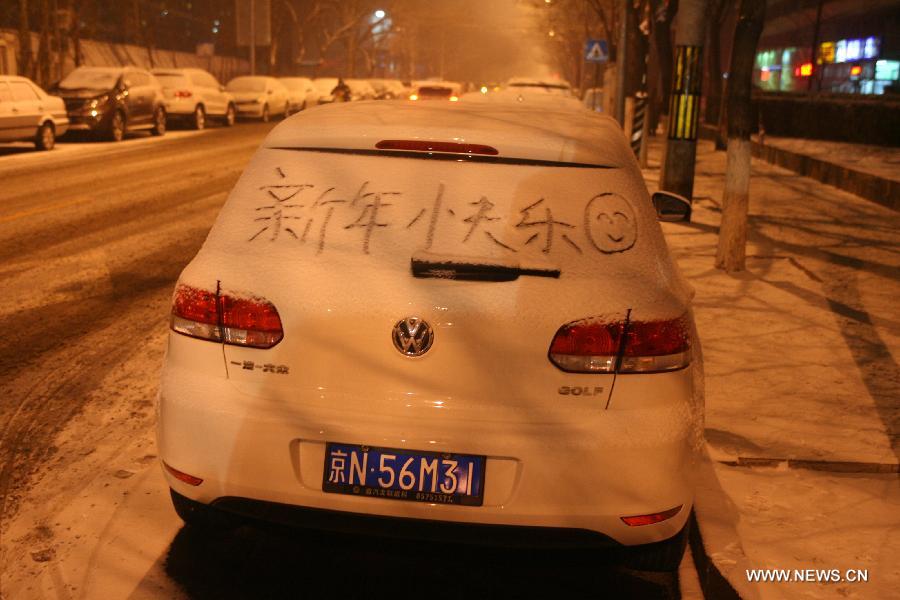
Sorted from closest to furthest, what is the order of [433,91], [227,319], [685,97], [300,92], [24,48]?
[227,319], [685,97], [433,91], [24,48], [300,92]

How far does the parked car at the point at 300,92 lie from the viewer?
44.4 meters

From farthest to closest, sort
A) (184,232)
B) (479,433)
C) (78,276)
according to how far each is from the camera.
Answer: (184,232) → (78,276) → (479,433)

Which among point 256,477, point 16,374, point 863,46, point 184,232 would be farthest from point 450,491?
point 863,46

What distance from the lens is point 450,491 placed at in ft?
10.4

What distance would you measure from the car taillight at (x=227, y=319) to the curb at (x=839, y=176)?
11.3m

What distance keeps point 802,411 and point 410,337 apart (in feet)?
10.7

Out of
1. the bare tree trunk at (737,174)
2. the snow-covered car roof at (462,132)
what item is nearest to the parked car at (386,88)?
the bare tree trunk at (737,174)

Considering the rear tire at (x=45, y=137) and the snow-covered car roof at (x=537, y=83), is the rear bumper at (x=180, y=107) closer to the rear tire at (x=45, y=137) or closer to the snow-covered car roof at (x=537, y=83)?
the rear tire at (x=45, y=137)

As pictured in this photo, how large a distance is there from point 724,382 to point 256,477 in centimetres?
374

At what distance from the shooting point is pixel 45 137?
23.1 meters

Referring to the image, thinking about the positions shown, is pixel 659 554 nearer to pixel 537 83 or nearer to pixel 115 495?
pixel 115 495

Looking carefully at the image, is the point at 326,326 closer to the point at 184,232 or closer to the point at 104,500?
the point at 104,500

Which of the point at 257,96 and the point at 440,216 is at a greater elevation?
the point at 440,216

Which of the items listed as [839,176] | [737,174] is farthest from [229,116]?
[737,174]
